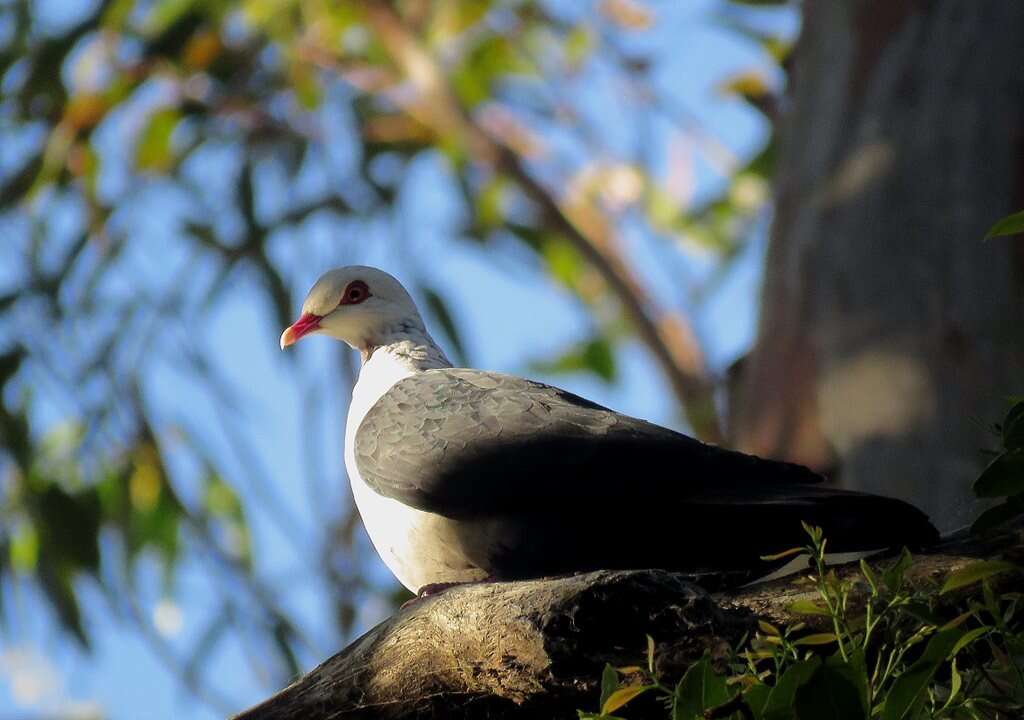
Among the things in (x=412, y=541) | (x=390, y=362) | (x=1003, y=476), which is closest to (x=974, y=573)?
(x=1003, y=476)

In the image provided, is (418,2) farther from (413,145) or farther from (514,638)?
(514,638)

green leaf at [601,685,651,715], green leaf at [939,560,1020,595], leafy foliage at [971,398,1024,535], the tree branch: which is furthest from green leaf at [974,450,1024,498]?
the tree branch

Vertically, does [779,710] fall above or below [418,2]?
below

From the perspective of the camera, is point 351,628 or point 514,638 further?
point 351,628

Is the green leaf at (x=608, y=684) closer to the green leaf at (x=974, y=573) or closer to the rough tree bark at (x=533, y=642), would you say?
the rough tree bark at (x=533, y=642)

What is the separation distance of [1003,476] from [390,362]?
2.25 m

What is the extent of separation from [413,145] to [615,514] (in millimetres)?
5805

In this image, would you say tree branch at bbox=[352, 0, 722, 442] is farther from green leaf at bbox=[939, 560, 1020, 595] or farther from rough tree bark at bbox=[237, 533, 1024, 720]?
green leaf at bbox=[939, 560, 1020, 595]

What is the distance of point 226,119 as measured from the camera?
8062mm

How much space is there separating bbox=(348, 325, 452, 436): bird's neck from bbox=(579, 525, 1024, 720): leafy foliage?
1635 mm

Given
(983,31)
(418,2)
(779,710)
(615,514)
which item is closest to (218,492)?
(418,2)

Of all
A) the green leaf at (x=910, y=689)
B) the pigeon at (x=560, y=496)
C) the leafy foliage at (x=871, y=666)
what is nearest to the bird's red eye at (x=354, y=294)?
the pigeon at (x=560, y=496)

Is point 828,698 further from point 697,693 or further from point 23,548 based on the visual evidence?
point 23,548

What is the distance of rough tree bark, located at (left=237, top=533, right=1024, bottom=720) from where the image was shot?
2234 millimetres
